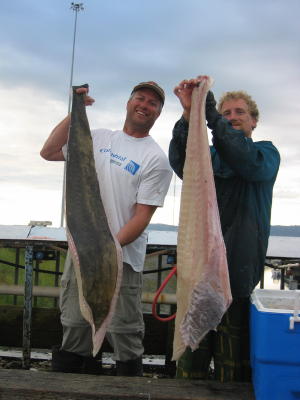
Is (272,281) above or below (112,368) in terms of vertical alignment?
above

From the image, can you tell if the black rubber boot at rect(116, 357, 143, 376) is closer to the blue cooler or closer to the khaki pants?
the khaki pants

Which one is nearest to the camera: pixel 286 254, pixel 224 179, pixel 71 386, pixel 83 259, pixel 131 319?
pixel 83 259

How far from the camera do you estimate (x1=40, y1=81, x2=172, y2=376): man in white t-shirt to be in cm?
328

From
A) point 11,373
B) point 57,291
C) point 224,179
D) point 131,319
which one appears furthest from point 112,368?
point 224,179

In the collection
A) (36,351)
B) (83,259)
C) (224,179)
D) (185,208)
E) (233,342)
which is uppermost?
(224,179)

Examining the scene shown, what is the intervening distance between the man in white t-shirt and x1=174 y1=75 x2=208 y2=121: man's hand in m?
0.91

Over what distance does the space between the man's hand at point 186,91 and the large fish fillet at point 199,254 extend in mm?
167

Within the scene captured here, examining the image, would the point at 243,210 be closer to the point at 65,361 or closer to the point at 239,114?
the point at 239,114

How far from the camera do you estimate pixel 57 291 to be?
17.1 feet

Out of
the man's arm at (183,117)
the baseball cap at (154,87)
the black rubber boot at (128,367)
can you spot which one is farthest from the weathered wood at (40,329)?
the man's arm at (183,117)

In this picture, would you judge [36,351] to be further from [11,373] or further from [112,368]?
[11,373]

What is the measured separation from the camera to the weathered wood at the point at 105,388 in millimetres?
2389

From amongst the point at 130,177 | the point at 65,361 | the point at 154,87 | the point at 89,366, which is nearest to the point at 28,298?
the point at 89,366

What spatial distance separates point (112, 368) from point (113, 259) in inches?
135
